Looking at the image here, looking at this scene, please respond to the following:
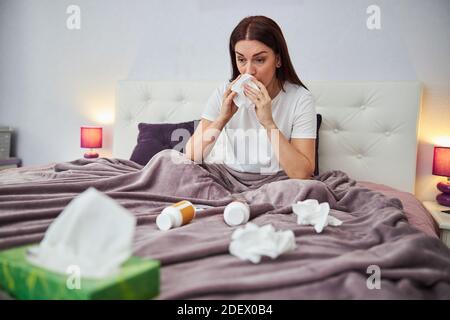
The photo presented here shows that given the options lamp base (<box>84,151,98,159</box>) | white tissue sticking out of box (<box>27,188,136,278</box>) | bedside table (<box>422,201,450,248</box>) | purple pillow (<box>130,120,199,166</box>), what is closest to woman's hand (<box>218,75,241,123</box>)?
purple pillow (<box>130,120,199,166</box>)

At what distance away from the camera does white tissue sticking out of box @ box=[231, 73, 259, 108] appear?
151cm

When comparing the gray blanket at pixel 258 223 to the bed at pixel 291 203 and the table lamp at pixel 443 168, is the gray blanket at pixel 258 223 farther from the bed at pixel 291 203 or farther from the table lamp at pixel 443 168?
the table lamp at pixel 443 168

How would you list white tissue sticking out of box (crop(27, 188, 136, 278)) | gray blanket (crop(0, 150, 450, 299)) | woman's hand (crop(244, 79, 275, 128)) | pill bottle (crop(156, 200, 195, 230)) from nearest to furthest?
1. white tissue sticking out of box (crop(27, 188, 136, 278))
2. gray blanket (crop(0, 150, 450, 299))
3. pill bottle (crop(156, 200, 195, 230))
4. woman's hand (crop(244, 79, 275, 128))

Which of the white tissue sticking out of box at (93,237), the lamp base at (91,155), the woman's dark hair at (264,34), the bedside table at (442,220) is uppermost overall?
the woman's dark hair at (264,34)

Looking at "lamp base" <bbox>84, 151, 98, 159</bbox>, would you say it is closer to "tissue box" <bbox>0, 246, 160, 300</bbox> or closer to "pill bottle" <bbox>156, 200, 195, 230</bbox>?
"pill bottle" <bbox>156, 200, 195, 230</bbox>

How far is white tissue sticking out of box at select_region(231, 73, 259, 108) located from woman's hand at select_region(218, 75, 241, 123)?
0.07ft

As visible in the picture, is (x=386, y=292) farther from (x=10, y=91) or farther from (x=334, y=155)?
(x=10, y=91)

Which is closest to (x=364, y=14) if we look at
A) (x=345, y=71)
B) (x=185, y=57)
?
(x=345, y=71)

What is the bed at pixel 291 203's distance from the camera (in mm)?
690

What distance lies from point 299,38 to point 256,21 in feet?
2.16

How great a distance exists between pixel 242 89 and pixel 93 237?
3.51 feet

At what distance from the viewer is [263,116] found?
150 centimetres

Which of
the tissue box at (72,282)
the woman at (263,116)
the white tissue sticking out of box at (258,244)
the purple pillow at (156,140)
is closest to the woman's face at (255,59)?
the woman at (263,116)

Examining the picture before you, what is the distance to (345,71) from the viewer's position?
2.10 metres
